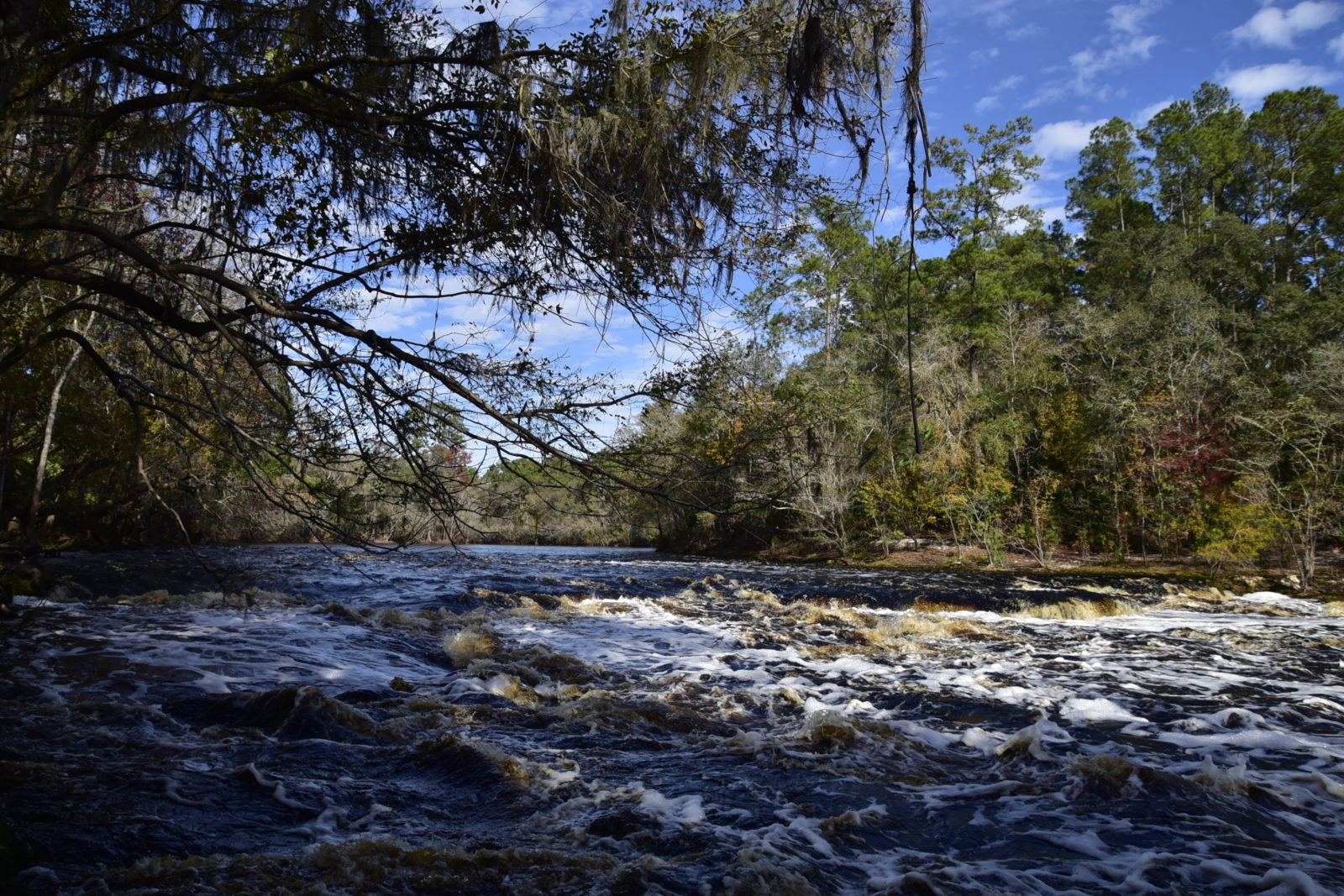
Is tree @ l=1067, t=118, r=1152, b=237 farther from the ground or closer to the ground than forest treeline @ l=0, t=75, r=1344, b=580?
farther from the ground

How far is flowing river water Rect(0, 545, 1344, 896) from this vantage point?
10.5 feet

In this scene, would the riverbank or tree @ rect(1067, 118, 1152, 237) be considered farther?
tree @ rect(1067, 118, 1152, 237)

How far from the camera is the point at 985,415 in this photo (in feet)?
79.3

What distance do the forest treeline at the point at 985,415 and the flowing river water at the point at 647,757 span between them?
1325 mm

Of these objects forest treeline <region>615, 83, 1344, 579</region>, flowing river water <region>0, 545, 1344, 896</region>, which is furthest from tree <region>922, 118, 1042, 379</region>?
flowing river water <region>0, 545, 1344, 896</region>

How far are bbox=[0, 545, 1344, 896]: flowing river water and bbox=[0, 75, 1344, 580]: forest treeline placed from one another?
133 cm

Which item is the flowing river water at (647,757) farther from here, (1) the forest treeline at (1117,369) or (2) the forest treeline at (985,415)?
(1) the forest treeline at (1117,369)

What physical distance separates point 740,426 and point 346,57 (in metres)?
2.50

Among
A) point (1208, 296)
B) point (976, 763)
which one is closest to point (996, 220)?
point (1208, 296)

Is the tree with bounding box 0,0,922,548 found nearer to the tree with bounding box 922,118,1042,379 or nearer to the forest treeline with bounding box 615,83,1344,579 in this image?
the forest treeline with bounding box 615,83,1344,579

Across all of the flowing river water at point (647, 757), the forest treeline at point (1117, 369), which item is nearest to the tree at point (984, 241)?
the forest treeline at point (1117, 369)

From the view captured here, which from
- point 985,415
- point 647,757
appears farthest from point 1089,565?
point 647,757

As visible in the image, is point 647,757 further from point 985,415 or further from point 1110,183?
point 1110,183

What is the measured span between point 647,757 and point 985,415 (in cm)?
2224
